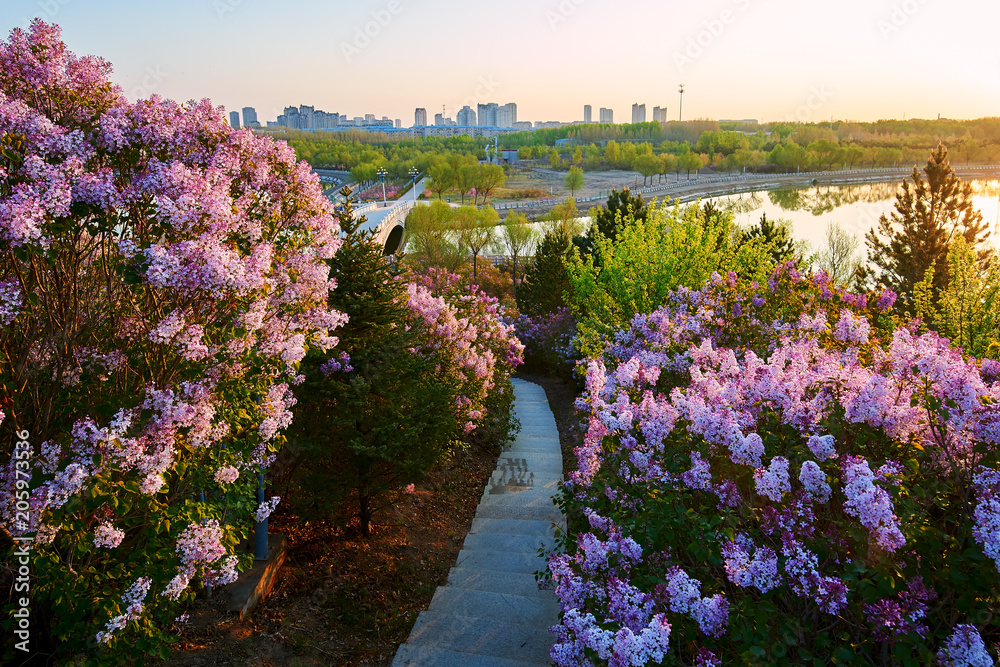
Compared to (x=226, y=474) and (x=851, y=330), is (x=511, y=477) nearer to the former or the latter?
(x=851, y=330)

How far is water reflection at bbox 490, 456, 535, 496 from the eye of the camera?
11.4 metres

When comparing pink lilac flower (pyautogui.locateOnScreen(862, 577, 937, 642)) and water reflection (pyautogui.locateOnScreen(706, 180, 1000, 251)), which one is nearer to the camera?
pink lilac flower (pyautogui.locateOnScreen(862, 577, 937, 642))

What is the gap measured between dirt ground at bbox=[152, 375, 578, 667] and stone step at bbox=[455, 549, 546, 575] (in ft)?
1.45

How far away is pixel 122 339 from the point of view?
199 inches

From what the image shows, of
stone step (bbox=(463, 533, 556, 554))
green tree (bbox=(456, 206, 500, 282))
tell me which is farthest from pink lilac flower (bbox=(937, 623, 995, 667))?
green tree (bbox=(456, 206, 500, 282))

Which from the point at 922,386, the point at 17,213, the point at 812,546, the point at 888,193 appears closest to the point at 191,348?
the point at 17,213

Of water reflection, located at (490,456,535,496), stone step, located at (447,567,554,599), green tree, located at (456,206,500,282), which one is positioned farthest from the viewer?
green tree, located at (456,206,500,282)

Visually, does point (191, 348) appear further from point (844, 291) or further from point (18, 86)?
point (844, 291)

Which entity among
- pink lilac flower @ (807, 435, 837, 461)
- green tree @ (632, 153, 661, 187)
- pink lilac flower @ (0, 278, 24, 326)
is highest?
green tree @ (632, 153, 661, 187)

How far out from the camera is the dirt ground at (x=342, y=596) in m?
6.19

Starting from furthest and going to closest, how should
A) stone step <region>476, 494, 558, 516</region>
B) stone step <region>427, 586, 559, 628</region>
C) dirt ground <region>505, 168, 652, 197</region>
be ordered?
dirt ground <region>505, 168, 652, 197</region>, stone step <region>476, 494, 558, 516</region>, stone step <region>427, 586, 559, 628</region>

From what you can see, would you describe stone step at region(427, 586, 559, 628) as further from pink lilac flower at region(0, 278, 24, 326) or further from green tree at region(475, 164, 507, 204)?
green tree at region(475, 164, 507, 204)

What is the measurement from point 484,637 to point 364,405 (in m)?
3.24

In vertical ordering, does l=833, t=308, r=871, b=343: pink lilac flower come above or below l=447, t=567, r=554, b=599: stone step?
above
